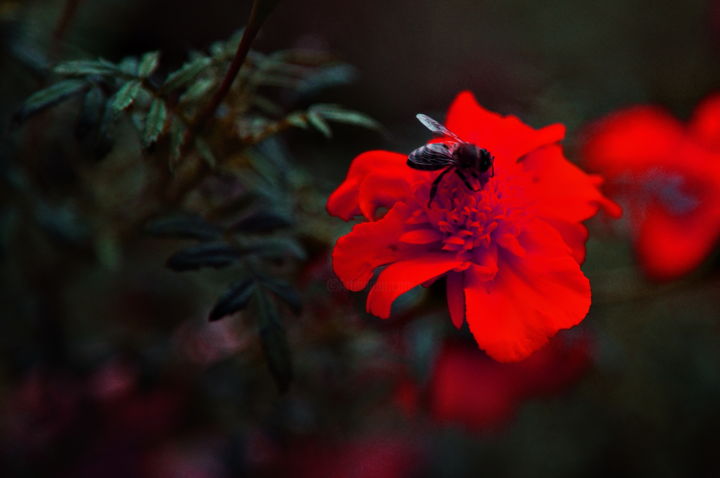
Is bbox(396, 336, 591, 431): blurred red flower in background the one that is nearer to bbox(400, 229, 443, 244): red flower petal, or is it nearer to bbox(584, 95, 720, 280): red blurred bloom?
bbox(584, 95, 720, 280): red blurred bloom

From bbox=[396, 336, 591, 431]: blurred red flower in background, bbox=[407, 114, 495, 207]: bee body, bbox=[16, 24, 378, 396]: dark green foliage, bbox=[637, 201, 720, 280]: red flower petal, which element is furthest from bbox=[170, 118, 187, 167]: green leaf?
bbox=[637, 201, 720, 280]: red flower petal

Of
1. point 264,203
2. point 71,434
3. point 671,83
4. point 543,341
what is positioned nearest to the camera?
point 543,341

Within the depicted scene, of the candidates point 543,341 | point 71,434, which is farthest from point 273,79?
point 71,434

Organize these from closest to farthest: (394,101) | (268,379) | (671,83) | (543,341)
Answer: (543,341)
(268,379)
(671,83)
(394,101)

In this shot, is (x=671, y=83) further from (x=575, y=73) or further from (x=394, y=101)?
(x=394, y=101)

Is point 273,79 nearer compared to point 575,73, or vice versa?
point 273,79

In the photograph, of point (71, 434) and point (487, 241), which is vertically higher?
point (487, 241)

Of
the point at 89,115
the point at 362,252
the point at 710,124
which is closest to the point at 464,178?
the point at 362,252
